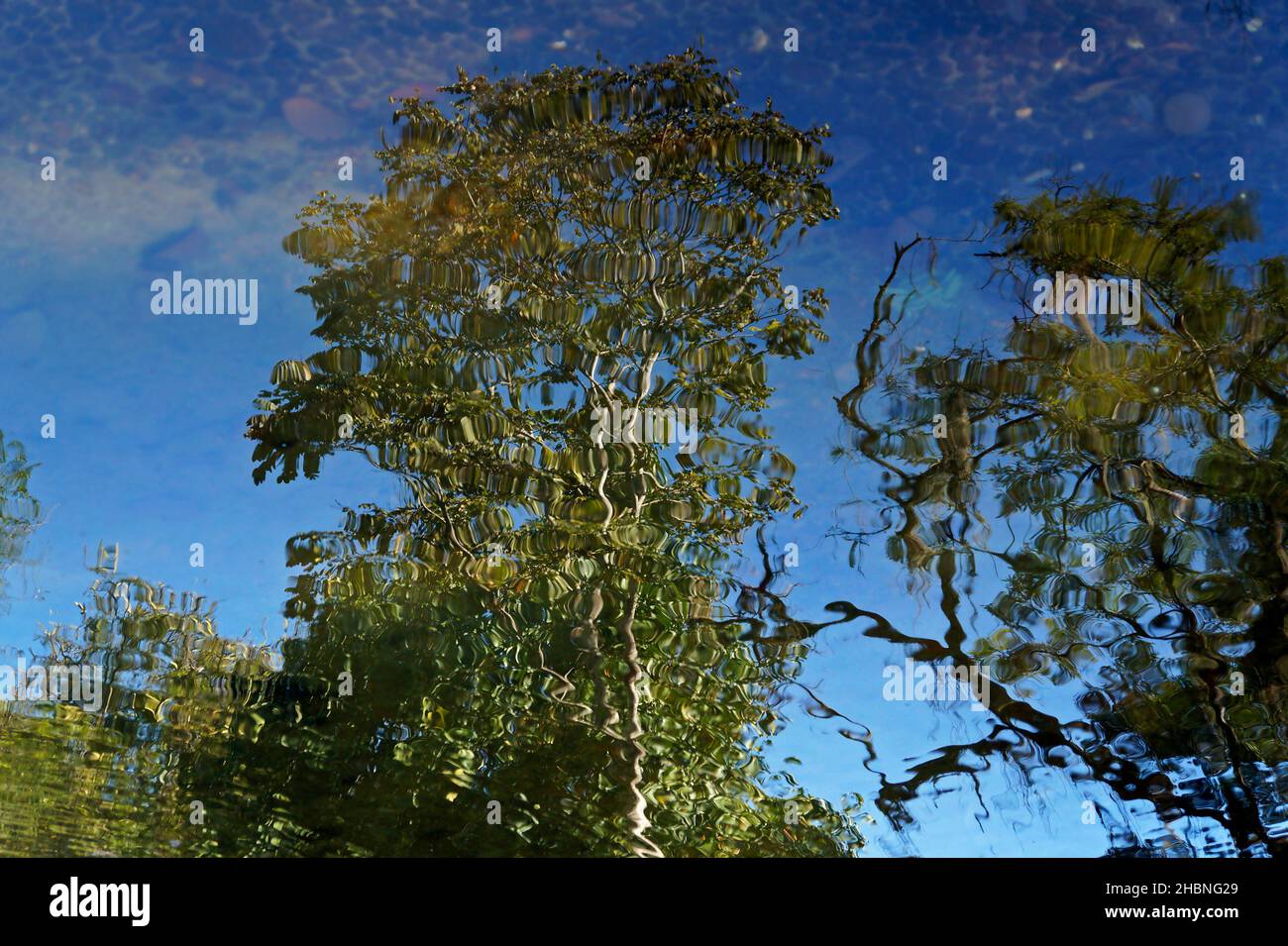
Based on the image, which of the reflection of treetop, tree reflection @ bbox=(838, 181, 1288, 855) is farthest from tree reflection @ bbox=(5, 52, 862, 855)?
tree reflection @ bbox=(838, 181, 1288, 855)

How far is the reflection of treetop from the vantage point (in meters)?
8.41

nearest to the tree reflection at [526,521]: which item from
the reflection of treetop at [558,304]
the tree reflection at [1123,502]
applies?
the reflection of treetop at [558,304]

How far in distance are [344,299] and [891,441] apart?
16.1 feet

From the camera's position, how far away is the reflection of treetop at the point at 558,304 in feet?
27.6

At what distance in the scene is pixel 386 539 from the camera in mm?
8227

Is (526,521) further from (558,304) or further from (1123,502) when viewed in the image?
(1123,502)

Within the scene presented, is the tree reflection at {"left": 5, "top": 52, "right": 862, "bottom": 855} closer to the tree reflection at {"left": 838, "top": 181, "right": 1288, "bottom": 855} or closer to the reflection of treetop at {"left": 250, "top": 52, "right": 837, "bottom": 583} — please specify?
Result: the reflection of treetop at {"left": 250, "top": 52, "right": 837, "bottom": 583}

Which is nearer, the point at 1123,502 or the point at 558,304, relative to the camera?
the point at 1123,502

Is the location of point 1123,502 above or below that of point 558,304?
below

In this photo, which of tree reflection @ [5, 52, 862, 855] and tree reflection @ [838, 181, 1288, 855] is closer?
tree reflection @ [838, 181, 1288, 855]

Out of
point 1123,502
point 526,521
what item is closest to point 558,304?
point 526,521

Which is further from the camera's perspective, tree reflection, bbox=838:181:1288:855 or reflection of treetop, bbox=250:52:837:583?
reflection of treetop, bbox=250:52:837:583

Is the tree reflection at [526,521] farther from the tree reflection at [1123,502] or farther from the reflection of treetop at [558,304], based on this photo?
the tree reflection at [1123,502]

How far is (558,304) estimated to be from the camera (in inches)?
348
